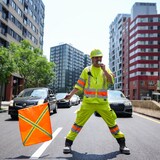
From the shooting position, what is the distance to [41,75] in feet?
124

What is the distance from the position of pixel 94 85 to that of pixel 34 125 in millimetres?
1410

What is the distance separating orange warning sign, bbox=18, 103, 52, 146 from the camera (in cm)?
509

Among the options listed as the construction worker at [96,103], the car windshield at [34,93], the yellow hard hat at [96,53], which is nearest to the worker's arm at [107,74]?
the construction worker at [96,103]

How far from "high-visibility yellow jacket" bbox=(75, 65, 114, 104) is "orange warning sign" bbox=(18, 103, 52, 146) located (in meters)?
0.93

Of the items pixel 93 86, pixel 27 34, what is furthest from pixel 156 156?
pixel 27 34

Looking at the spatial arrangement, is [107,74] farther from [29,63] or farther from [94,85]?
[29,63]

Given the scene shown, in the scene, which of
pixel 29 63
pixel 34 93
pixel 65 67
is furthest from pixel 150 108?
pixel 65 67

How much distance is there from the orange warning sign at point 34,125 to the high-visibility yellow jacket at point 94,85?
3.06ft

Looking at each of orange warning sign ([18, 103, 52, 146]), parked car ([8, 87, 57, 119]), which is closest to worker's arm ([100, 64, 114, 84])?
orange warning sign ([18, 103, 52, 146])

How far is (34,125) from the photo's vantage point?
5.14 m

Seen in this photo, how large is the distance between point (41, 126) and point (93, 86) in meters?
1.31

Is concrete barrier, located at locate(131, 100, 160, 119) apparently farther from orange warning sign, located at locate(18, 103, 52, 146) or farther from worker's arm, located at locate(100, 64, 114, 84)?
orange warning sign, located at locate(18, 103, 52, 146)

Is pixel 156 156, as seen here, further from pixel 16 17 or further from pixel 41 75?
pixel 16 17

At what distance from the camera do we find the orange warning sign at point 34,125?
509cm
